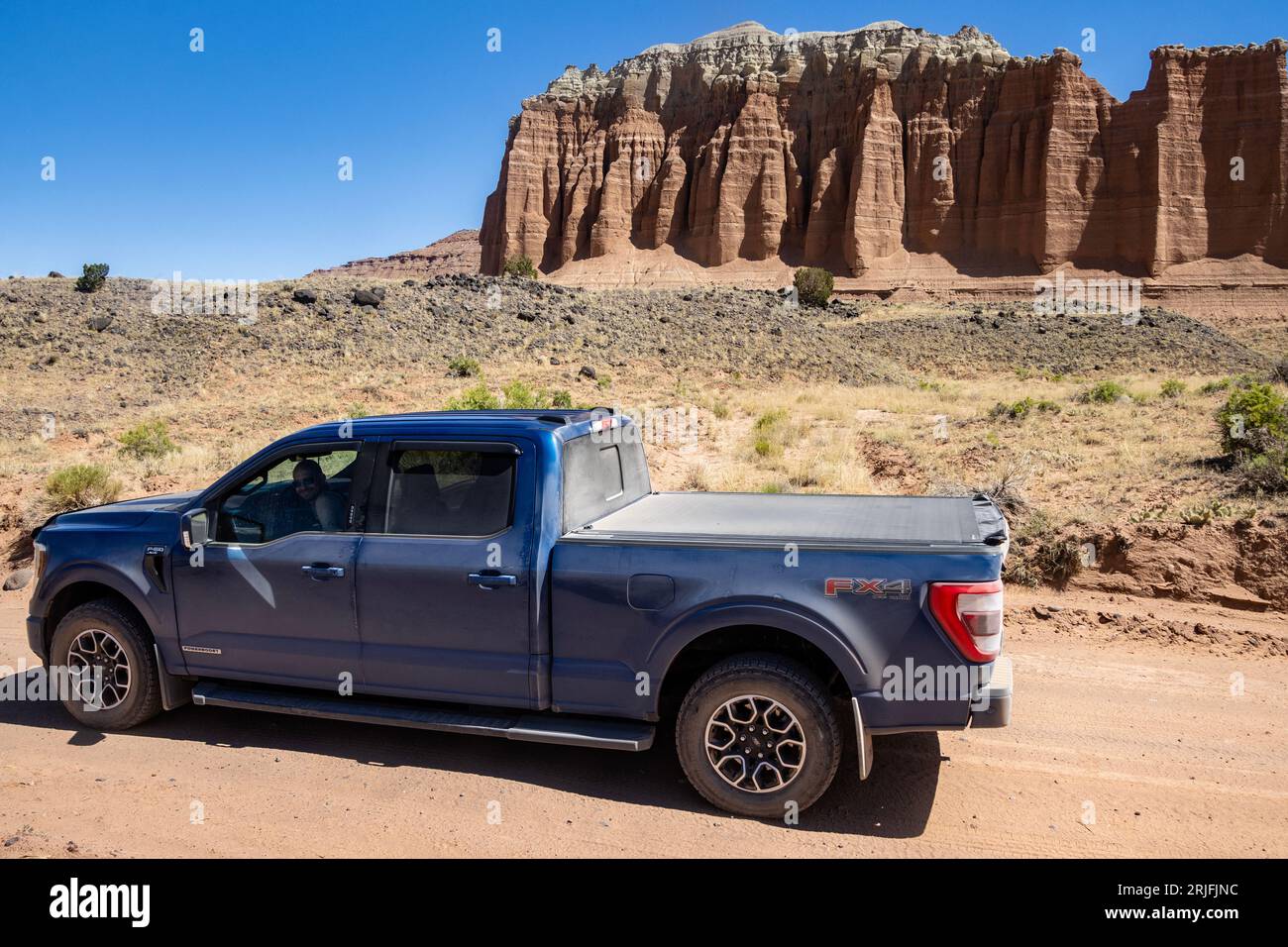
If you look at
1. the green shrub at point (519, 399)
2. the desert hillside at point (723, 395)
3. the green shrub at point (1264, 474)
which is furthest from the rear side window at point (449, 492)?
the green shrub at point (519, 399)

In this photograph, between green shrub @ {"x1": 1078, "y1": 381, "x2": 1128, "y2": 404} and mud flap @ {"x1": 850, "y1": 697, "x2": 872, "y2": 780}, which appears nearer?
mud flap @ {"x1": 850, "y1": 697, "x2": 872, "y2": 780}

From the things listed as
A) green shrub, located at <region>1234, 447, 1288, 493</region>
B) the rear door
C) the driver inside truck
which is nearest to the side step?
the rear door

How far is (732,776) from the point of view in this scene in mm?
4465

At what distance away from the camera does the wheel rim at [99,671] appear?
18.3ft

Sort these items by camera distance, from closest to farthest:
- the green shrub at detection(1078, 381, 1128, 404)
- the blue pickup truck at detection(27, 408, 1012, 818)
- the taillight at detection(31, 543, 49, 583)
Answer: the blue pickup truck at detection(27, 408, 1012, 818)
the taillight at detection(31, 543, 49, 583)
the green shrub at detection(1078, 381, 1128, 404)

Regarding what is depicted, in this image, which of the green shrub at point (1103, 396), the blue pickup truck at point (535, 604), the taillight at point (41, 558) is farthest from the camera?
the green shrub at point (1103, 396)

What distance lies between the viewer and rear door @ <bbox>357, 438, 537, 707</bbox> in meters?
4.65

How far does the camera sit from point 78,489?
41.5 ft

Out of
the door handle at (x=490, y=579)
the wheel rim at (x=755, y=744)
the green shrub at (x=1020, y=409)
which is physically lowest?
the wheel rim at (x=755, y=744)

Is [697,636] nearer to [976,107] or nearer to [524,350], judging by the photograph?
[524,350]

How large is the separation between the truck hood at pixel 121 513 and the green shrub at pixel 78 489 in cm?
753

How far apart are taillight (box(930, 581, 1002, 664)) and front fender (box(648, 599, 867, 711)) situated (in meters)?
0.45

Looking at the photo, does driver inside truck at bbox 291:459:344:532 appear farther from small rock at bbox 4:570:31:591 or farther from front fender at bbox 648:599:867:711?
small rock at bbox 4:570:31:591

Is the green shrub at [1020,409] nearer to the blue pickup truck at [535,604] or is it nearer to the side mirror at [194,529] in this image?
the blue pickup truck at [535,604]
